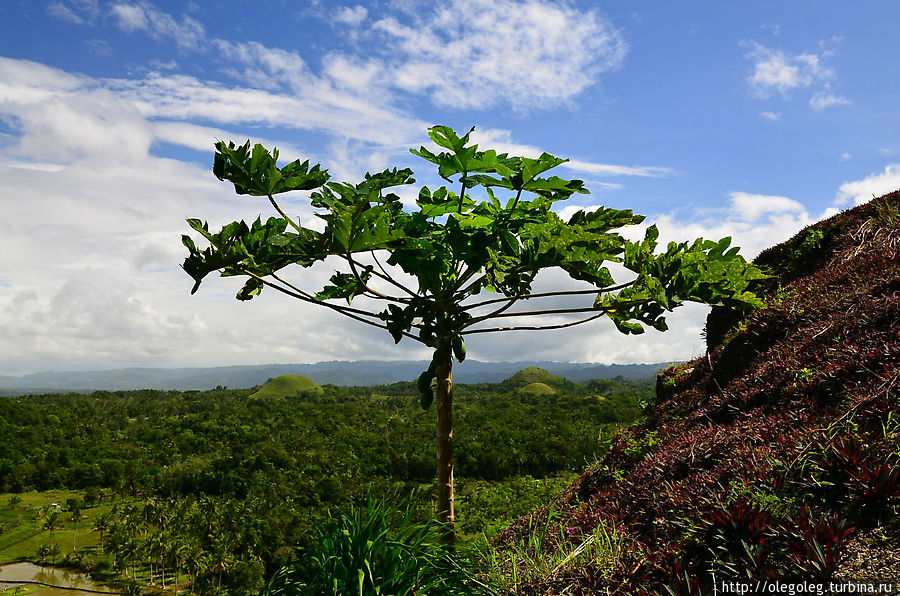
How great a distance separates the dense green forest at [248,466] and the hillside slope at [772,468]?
46.5 m

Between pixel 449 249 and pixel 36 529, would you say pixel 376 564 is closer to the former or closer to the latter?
pixel 449 249

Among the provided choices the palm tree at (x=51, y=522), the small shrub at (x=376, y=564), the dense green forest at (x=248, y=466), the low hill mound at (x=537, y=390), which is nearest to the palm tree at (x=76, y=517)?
the dense green forest at (x=248, y=466)

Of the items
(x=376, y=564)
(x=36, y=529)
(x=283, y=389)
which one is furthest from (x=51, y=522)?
(x=283, y=389)

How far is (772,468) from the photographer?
285cm

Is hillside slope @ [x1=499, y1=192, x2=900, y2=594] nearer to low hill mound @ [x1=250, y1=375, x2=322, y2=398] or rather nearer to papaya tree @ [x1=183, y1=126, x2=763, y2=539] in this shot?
papaya tree @ [x1=183, y1=126, x2=763, y2=539]

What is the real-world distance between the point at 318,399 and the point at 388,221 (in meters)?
167

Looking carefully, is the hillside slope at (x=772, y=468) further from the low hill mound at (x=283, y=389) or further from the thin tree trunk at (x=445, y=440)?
the low hill mound at (x=283, y=389)

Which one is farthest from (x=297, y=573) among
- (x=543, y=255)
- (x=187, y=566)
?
(x=187, y=566)

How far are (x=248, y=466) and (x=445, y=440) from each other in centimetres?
9079

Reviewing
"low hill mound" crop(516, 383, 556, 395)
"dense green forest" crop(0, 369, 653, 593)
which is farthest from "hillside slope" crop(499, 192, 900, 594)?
"low hill mound" crop(516, 383, 556, 395)

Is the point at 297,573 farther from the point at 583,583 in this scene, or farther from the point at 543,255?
the point at 543,255

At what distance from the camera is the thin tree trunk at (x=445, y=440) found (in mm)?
3660

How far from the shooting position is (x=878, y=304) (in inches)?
168

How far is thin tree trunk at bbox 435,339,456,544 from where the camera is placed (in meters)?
3.66
